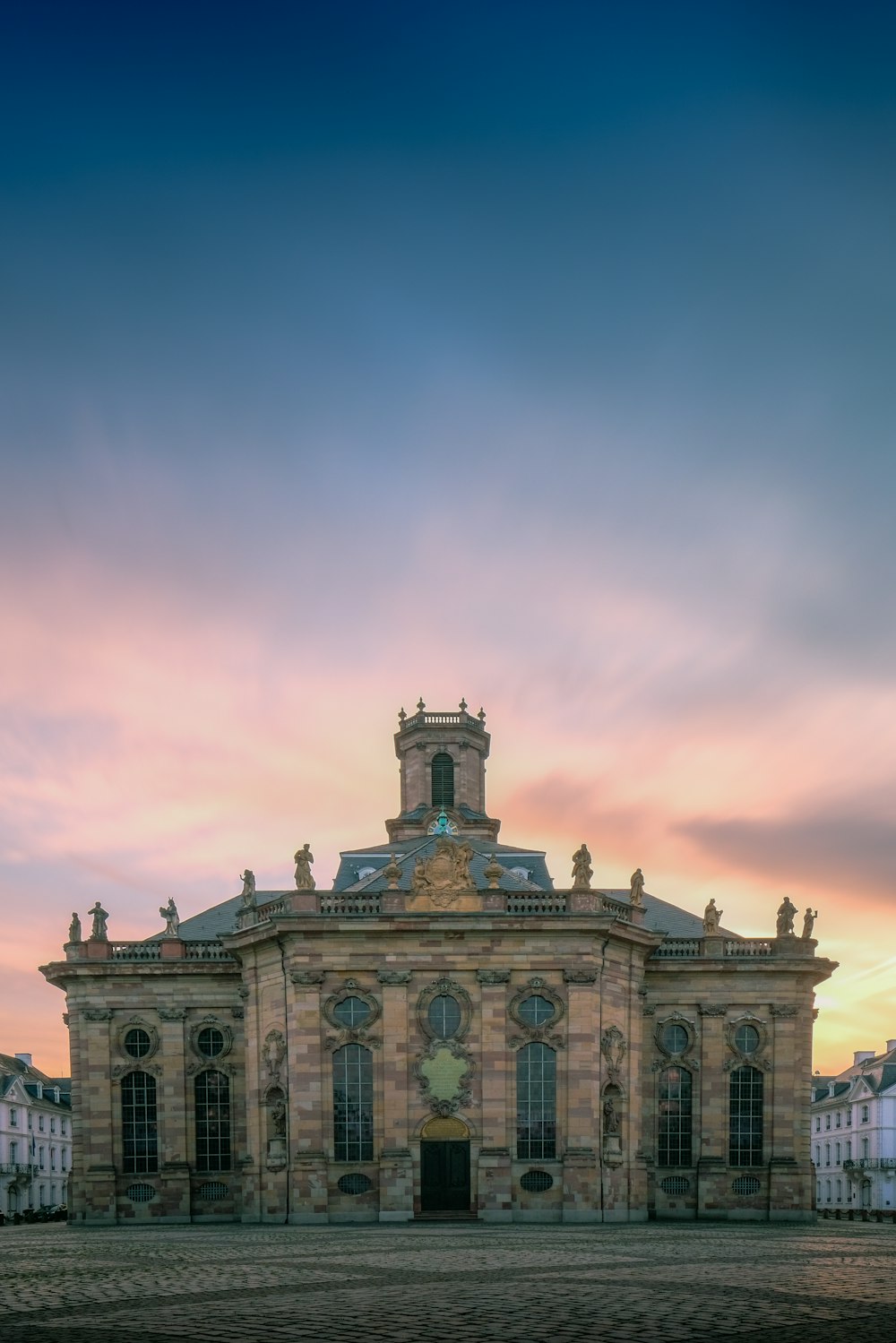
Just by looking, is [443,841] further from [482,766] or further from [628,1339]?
[628,1339]

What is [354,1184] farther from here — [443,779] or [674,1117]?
[443,779]

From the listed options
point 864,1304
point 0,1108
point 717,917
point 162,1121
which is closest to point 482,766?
point 717,917

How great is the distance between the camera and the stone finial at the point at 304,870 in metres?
54.8

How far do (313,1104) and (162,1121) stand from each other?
10.4m

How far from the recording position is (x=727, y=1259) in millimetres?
27750

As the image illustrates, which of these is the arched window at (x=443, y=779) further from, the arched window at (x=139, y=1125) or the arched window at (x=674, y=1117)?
the arched window at (x=139, y=1125)

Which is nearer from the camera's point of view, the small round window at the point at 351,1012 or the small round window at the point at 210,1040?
the small round window at the point at 351,1012

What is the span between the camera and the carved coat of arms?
54.2 metres

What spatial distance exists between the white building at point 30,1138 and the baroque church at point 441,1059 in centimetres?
4430

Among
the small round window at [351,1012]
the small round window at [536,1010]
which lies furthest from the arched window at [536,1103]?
the small round window at [351,1012]

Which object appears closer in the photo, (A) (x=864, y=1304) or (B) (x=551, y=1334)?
(B) (x=551, y=1334)

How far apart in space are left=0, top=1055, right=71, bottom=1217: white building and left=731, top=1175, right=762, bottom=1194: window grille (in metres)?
56.7

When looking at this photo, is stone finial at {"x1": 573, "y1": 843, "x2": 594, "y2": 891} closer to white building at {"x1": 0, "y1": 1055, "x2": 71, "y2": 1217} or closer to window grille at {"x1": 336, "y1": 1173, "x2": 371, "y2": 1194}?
window grille at {"x1": 336, "y1": 1173, "x2": 371, "y2": 1194}

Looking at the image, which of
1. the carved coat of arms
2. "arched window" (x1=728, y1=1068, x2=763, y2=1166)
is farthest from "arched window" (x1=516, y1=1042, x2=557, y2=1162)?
"arched window" (x1=728, y1=1068, x2=763, y2=1166)
